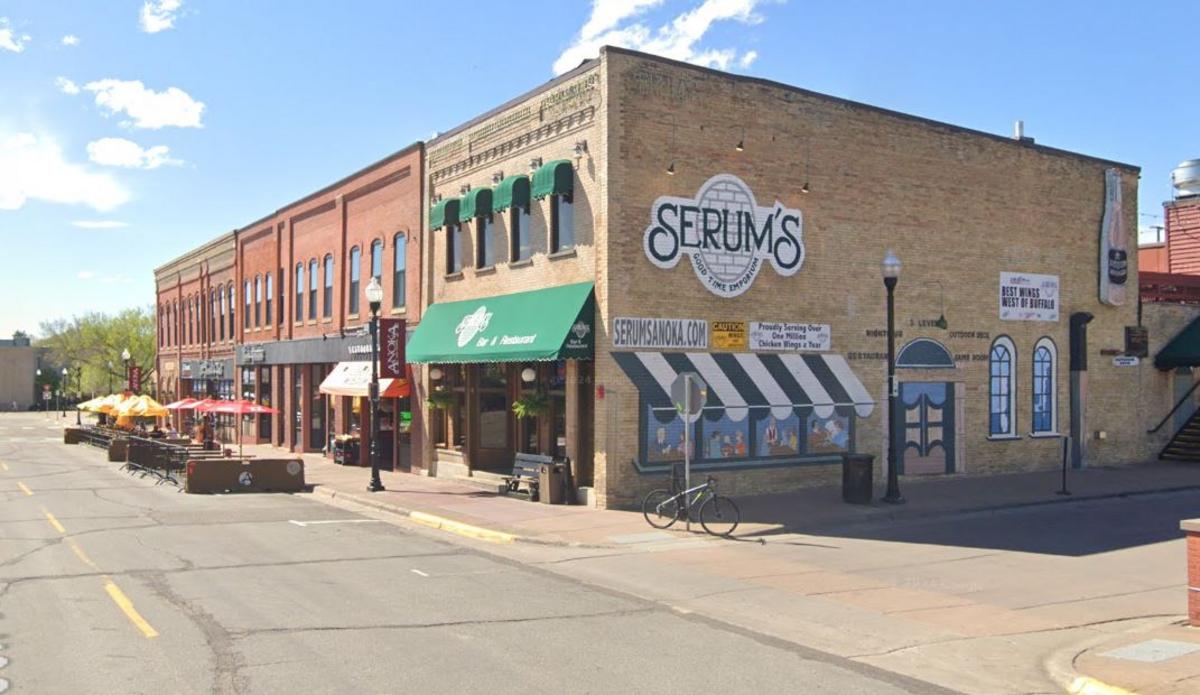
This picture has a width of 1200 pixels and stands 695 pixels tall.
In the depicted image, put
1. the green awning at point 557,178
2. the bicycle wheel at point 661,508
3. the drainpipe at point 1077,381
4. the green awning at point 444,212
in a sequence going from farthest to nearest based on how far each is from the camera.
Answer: the drainpipe at point 1077,381
the green awning at point 444,212
the green awning at point 557,178
the bicycle wheel at point 661,508

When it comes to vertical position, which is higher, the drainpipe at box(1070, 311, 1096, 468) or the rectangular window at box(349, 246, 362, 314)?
the rectangular window at box(349, 246, 362, 314)

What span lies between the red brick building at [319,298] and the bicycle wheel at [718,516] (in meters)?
11.8

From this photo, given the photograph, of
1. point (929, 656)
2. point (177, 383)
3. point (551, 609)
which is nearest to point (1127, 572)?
point (929, 656)

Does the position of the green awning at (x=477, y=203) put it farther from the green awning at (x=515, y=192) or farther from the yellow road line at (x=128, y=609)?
the yellow road line at (x=128, y=609)

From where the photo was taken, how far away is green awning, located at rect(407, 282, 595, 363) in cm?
1953

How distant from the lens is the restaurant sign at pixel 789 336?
21.5m

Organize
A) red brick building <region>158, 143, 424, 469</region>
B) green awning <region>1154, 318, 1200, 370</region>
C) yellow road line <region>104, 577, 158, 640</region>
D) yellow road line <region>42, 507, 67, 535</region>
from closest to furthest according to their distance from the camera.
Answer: yellow road line <region>104, 577, 158, 640</region>, yellow road line <region>42, 507, 67, 535</region>, red brick building <region>158, 143, 424, 469</region>, green awning <region>1154, 318, 1200, 370</region>

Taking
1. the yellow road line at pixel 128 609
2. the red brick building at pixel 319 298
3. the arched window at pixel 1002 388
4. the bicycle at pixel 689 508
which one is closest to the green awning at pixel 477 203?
the red brick building at pixel 319 298

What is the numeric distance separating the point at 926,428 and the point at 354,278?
726 inches

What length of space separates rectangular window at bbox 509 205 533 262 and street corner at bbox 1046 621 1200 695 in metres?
15.5

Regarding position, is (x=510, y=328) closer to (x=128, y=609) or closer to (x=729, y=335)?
(x=729, y=335)

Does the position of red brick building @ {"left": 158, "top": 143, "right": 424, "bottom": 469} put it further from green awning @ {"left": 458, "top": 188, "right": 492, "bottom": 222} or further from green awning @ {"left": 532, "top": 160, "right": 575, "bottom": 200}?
green awning @ {"left": 532, "top": 160, "right": 575, "bottom": 200}

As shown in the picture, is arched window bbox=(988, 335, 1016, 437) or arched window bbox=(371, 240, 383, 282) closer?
arched window bbox=(988, 335, 1016, 437)

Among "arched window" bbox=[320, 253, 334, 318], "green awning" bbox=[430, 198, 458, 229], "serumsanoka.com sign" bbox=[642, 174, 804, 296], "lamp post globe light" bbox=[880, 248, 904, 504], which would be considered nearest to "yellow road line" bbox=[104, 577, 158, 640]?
"serumsanoka.com sign" bbox=[642, 174, 804, 296]
